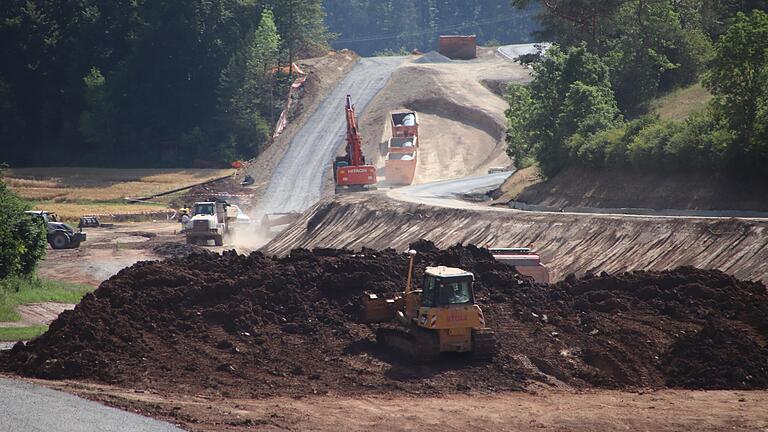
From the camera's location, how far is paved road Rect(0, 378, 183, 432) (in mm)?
17469

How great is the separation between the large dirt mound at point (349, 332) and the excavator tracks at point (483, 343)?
31cm

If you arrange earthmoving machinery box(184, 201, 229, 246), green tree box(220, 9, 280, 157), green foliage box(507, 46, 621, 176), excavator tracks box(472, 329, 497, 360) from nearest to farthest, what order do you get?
1. excavator tracks box(472, 329, 497, 360)
2. green foliage box(507, 46, 621, 176)
3. earthmoving machinery box(184, 201, 229, 246)
4. green tree box(220, 9, 280, 157)

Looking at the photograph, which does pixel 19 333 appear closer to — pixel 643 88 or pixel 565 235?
pixel 565 235

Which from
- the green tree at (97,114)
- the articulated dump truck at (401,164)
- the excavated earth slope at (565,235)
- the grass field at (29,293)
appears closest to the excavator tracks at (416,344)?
the excavated earth slope at (565,235)

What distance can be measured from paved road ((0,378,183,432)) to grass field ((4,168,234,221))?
174 feet

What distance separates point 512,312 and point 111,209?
173ft

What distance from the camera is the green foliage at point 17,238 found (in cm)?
3862

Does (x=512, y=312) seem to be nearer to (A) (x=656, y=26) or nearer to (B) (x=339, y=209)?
(B) (x=339, y=209)

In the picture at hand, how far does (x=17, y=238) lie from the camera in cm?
3988

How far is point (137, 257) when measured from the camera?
5378cm

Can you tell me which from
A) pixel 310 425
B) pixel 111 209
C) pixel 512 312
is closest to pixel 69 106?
pixel 111 209

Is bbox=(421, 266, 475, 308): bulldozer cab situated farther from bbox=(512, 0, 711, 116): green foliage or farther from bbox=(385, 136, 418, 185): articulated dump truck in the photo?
bbox=(385, 136, 418, 185): articulated dump truck

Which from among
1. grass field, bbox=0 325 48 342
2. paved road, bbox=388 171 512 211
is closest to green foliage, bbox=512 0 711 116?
paved road, bbox=388 171 512 211

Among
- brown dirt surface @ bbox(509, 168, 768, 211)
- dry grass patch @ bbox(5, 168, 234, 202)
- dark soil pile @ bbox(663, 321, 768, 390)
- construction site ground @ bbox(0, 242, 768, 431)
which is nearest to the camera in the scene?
construction site ground @ bbox(0, 242, 768, 431)
